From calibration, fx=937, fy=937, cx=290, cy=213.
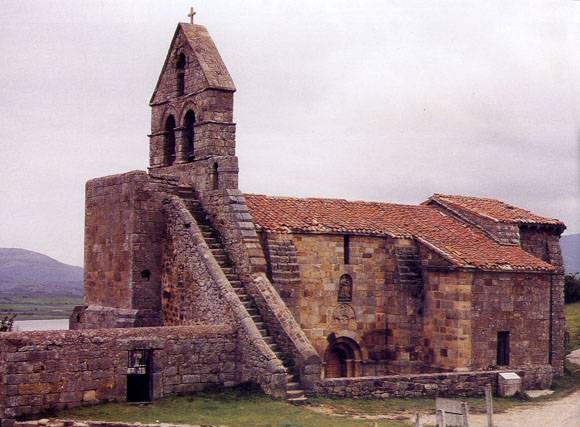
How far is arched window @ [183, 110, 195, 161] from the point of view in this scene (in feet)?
96.5

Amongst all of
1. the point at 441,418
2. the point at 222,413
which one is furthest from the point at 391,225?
the point at 441,418

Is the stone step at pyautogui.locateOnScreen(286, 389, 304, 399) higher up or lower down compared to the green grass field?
higher up

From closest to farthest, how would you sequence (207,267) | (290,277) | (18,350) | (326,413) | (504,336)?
(18,350) → (326,413) → (207,267) → (290,277) → (504,336)

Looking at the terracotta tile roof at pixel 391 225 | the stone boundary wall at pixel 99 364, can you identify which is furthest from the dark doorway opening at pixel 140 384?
the terracotta tile roof at pixel 391 225

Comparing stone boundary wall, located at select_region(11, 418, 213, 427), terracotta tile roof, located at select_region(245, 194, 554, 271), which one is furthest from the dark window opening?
stone boundary wall, located at select_region(11, 418, 213, 427)

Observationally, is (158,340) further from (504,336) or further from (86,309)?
(504,336)

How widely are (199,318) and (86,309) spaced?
4.91 metres

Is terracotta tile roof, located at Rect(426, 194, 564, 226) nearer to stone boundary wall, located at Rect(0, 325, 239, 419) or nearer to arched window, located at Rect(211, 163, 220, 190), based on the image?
arched window, located at Rect(211, 163, 220, 190)

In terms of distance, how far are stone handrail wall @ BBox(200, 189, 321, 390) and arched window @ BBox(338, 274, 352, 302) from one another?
13.5 ft

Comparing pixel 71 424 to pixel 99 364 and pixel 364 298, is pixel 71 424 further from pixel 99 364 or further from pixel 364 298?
pixel 364 298

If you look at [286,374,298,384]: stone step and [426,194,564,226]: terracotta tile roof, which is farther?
[426,194,564,226]: terracotta tile roof

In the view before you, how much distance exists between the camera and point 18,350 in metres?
20.3


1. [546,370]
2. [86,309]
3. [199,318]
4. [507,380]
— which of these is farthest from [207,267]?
[546,370]

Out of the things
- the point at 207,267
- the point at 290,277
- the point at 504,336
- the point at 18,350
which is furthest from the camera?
the point at 504,336
